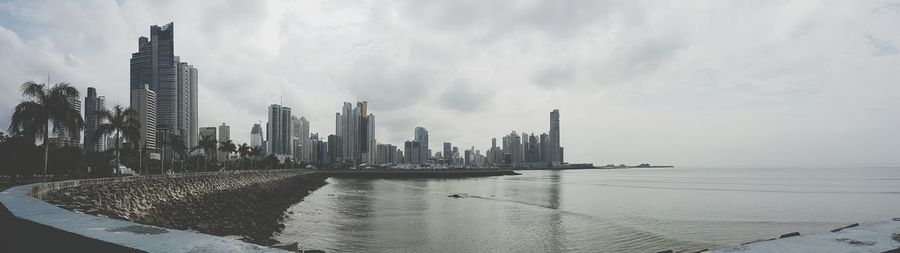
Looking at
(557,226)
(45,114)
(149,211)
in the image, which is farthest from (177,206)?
(557,226)

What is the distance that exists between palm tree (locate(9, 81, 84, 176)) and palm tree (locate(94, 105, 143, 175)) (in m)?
10.4

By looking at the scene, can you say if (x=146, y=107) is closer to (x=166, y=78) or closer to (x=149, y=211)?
(x=166, y=78)

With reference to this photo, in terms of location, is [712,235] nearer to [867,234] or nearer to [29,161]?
[867,234]

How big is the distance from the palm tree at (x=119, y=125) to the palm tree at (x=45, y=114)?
1040cm

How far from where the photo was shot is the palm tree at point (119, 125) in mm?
44375

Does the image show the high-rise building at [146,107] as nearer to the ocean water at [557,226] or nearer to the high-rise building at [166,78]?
the high-rise building at [166,78]

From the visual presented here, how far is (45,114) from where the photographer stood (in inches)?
1289

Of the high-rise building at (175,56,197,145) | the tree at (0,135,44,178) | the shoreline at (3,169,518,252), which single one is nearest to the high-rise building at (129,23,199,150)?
the high-rise building at (175,56,197,145)

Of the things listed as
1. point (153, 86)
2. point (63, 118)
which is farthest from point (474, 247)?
point (153, 86)

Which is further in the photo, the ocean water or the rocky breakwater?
the ocean water

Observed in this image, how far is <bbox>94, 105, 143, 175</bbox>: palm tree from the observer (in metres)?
44.4

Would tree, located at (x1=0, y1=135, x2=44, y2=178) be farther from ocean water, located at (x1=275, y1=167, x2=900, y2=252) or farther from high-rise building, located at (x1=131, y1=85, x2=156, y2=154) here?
ocean water, located at (x1=275, y1=167, x2=900, y2=252)

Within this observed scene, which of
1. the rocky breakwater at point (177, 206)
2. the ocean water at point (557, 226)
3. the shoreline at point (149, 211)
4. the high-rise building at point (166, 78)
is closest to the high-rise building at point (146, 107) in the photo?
the high-rise building at point (166, 78)

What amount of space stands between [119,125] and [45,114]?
44.0 ft
